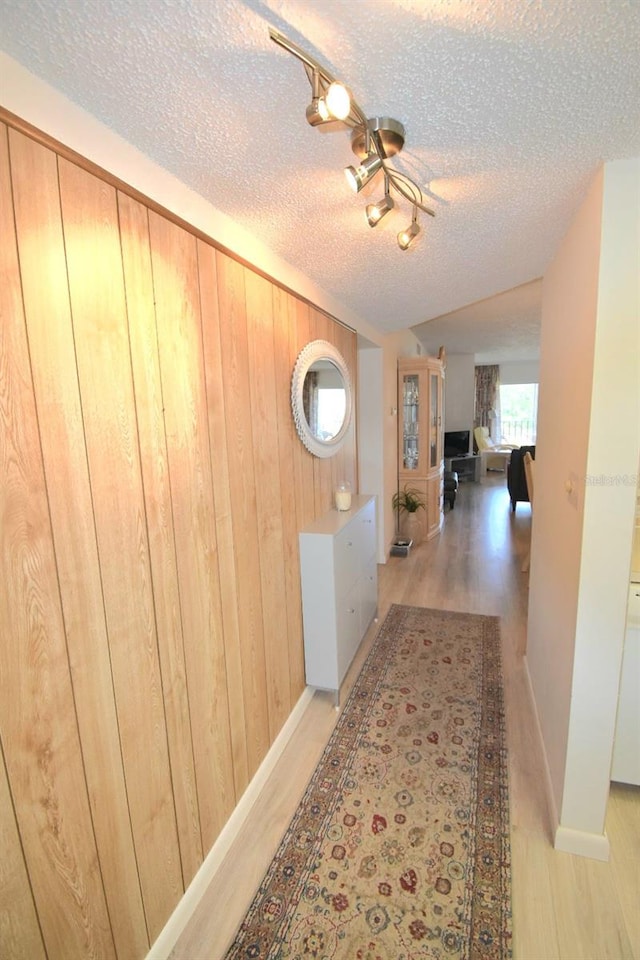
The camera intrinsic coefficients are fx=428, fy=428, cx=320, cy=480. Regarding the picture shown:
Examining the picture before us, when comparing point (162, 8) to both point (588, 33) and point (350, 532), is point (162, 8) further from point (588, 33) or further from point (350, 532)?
point (350, 532)

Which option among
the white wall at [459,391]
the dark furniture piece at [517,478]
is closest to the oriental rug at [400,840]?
the dark furniture piece at [517,478]

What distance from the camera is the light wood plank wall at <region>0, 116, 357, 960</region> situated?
865mm

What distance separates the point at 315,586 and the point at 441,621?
139 cm

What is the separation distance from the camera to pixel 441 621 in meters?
3.14

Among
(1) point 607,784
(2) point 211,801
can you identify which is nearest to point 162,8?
(2) point 211,801

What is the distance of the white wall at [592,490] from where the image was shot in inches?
48.8

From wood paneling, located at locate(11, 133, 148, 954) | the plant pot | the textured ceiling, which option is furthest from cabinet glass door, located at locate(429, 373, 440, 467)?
wood paneling, located at locate(11, 133, 148, 954)

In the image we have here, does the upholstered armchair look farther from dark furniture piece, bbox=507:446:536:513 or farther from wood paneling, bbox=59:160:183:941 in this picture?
wood paneling, bbox=59:160:183:941

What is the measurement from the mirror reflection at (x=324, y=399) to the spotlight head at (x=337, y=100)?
1.45 metres

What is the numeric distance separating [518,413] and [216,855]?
9.22 m

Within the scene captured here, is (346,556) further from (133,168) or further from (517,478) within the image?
(517,478)

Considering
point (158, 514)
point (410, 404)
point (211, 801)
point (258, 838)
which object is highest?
point (410, 404)

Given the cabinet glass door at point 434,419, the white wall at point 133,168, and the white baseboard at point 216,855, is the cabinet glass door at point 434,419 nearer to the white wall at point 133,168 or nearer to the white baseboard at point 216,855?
the white wall at point 133,168

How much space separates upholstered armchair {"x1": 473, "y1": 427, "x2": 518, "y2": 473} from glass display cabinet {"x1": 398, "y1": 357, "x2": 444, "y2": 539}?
398 centimetres
